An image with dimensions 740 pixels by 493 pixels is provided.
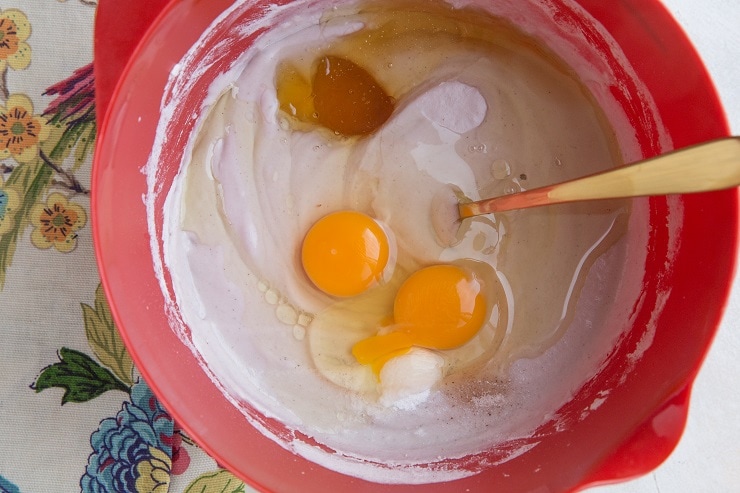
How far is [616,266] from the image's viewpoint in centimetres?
124

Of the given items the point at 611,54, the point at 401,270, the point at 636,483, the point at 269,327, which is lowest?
the point at 636,483

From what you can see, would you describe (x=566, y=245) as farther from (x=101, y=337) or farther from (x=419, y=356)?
(x=101, y=337)

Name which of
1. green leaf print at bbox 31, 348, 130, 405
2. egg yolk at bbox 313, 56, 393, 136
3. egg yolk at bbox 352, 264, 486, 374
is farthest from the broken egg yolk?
green leaf print at bbox 31, 348, 130, 405

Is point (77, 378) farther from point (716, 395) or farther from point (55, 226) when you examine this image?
point (716, 395)

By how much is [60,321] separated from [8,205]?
254 mm

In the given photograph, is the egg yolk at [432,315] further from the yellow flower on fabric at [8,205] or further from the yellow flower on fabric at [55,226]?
the yellow flower on fabric at [8,205]

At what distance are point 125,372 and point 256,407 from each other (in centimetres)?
27

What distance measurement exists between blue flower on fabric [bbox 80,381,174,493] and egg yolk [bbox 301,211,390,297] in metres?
0.42

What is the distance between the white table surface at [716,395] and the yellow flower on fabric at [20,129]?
132cm

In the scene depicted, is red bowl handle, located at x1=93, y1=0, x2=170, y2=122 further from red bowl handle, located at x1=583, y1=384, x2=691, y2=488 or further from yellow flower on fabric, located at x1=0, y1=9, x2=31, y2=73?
red bowl handle, located at x1=583, y1=384, x2=691, y2=488

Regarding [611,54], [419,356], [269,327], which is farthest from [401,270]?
[611,54]

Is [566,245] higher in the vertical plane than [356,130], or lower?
lower

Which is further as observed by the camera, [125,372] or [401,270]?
[401,270]

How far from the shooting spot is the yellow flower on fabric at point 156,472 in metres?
1.16
